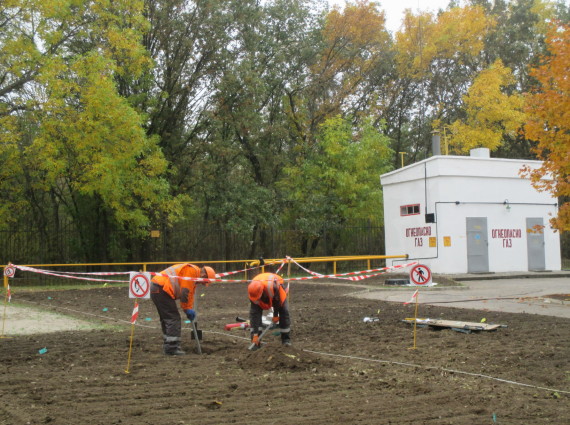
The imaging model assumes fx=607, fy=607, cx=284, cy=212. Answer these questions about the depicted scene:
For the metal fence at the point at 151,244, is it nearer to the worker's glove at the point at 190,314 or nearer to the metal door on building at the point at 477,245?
the metal door on building at the point at 477,245

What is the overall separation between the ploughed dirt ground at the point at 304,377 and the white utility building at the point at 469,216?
1424 centimetres

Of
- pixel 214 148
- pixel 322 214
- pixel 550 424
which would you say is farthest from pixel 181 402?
pixel 322 214

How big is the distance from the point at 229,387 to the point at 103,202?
21355mm

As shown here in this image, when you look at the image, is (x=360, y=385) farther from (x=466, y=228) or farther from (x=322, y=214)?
(x=322, y=214)

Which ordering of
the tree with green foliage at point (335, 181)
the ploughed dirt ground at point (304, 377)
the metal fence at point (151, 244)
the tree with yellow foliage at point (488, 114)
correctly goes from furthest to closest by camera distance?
the tree with yellow foliage at point (488, 114) → the tree with green foliage at point (335, 181) → the metal fence at point (151, 244) → the ploughed dirt ground at point (304, 377)

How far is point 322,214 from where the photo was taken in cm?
3253

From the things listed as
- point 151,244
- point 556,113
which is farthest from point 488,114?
point 556,113

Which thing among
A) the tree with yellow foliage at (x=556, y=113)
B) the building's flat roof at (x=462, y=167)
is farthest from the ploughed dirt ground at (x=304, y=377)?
the building's flat roof at (x=462, y=167)

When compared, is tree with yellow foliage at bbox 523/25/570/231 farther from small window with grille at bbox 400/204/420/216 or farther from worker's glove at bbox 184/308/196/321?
small window with grille at bbox 400/204/420/216

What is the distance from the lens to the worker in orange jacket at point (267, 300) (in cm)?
909

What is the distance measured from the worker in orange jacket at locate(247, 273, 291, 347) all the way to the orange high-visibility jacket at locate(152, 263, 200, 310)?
888 mm

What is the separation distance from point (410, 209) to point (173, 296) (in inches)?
804

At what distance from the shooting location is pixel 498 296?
17.5 m

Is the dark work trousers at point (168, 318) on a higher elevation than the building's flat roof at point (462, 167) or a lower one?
lower
